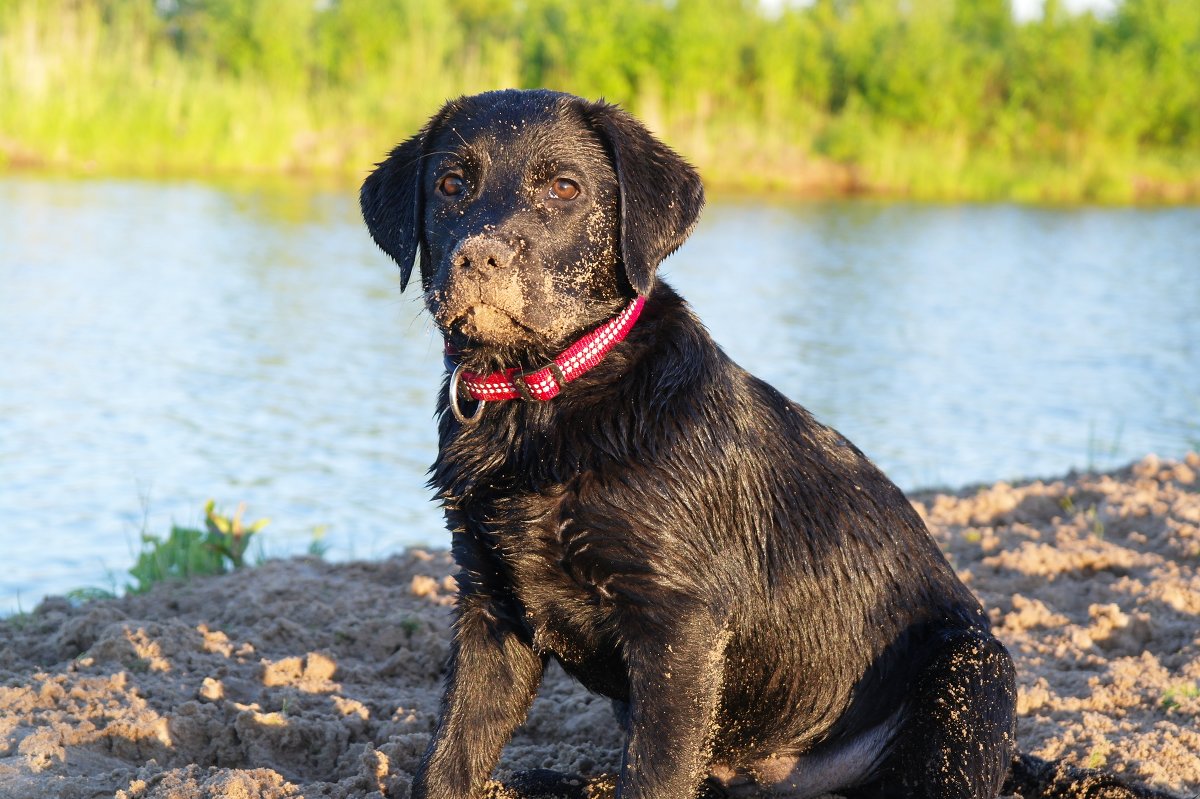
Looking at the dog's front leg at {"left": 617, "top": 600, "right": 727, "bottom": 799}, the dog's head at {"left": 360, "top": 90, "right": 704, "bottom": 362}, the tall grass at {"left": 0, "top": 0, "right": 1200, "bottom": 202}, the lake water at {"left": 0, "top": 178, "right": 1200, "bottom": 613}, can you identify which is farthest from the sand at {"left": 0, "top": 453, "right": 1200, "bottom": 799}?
the tall grass at {"left": 0, "top": 0, "right": 1200, "bottom": 202}

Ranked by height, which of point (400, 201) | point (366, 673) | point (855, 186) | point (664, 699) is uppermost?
point (855, 186)

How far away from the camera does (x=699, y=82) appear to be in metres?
31.6

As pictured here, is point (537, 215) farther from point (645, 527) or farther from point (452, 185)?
point (645, 527)

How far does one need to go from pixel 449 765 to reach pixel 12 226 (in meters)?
14.3

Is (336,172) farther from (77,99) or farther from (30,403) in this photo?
(30,403)

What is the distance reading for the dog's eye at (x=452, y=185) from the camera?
3.50m

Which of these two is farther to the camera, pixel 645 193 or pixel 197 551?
pixel 197 551

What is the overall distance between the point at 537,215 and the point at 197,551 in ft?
11.0

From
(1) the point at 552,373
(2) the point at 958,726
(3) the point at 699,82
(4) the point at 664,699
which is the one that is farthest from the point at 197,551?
(3) the point at 699,82

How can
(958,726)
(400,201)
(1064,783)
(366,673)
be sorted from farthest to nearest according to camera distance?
(366,673) < (400,201) < (1064,783) < (958,726)

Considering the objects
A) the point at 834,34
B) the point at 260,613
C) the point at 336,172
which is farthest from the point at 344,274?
the point at 834,34

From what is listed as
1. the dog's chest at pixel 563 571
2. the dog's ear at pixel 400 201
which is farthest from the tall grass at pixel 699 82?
the dog's chest at pixel 563 571

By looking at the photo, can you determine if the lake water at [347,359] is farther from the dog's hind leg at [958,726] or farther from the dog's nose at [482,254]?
the dog's hind leg at [958,726]

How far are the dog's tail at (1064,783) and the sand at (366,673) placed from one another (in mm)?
250
